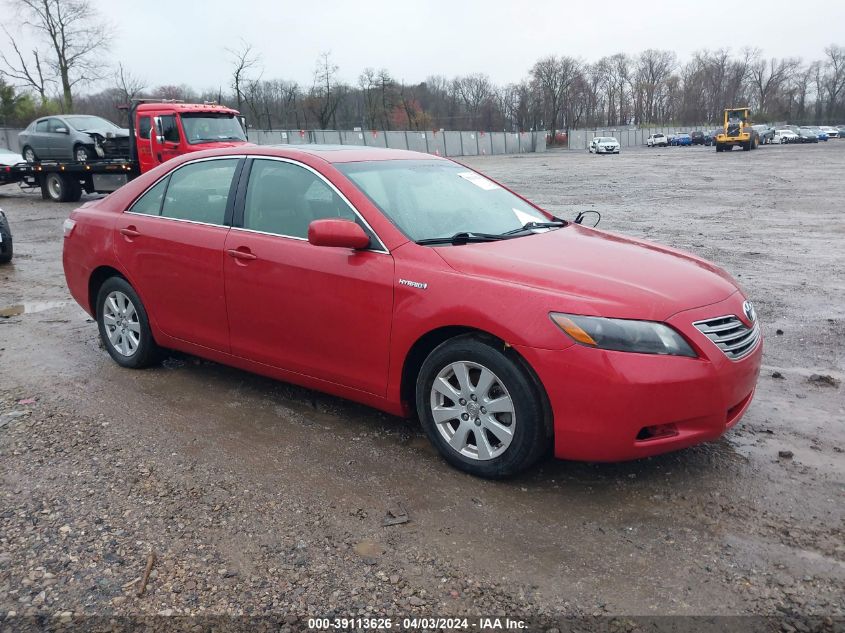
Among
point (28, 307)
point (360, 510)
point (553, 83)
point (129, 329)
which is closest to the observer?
point (360, 510)

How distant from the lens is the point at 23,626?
2584mm

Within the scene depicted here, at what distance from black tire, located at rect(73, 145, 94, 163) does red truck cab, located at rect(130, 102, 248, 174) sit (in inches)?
142

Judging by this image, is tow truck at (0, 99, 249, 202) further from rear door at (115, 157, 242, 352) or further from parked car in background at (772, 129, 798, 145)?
parked car in background at (772, 129, 798, 145)

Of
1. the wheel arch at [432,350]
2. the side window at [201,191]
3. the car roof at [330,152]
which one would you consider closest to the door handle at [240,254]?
the side window at [201,191]

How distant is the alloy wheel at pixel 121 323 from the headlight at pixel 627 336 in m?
3.44

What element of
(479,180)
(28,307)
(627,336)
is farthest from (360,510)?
(28,307)

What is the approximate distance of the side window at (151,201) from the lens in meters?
5.06

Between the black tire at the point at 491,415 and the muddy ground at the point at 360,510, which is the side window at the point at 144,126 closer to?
the muddy ground at the point at 360,510

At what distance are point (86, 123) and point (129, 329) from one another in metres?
18.2

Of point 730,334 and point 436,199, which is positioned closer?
point 730,334

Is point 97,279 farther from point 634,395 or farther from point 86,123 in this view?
point 86,123

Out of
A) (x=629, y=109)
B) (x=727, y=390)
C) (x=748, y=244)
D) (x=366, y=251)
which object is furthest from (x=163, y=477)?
(x=629, y=109)

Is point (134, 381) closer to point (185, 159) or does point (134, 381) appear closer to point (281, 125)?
point (185, 159)

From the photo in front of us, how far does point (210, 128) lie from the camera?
16.6m
